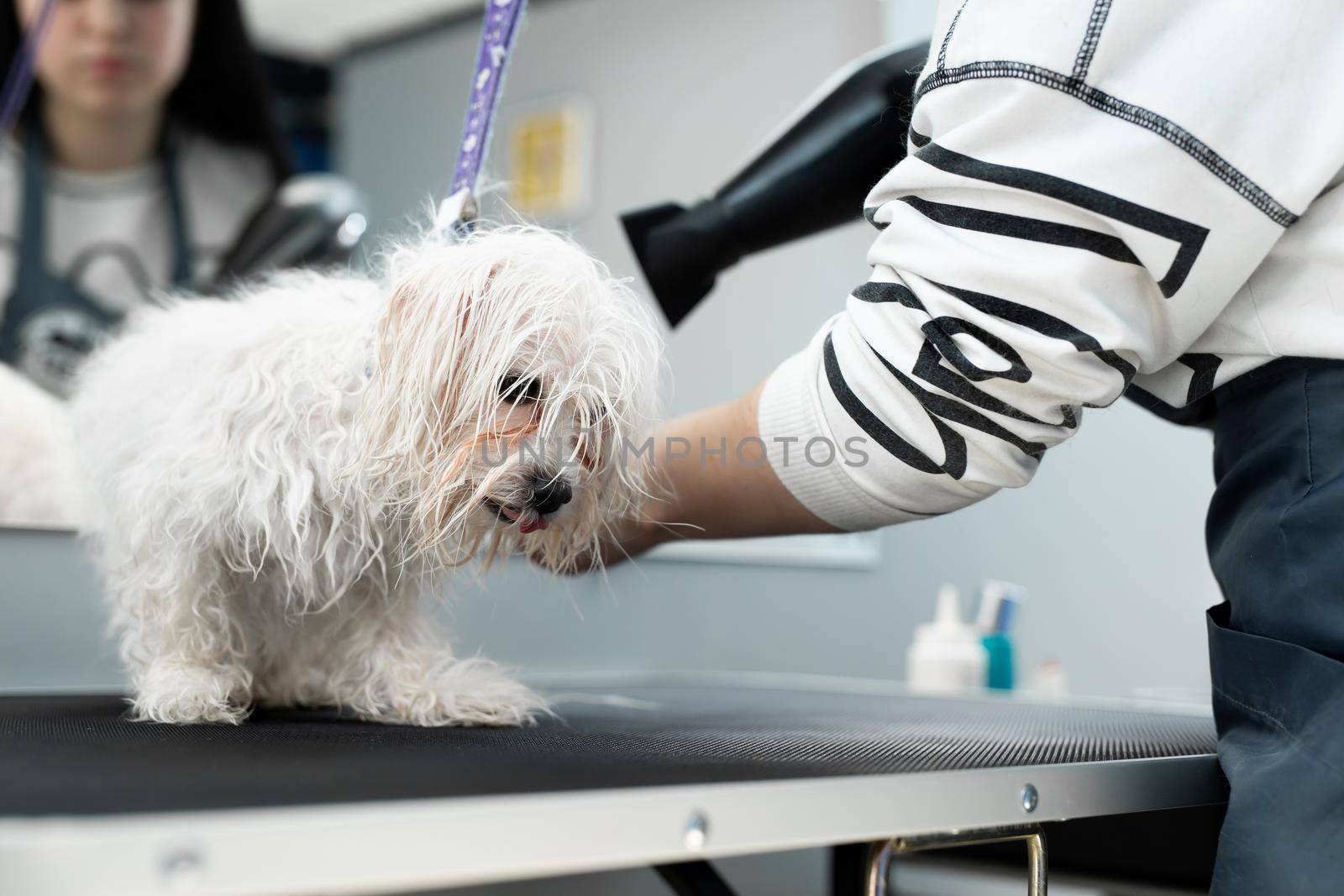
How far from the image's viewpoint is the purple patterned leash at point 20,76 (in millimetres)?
1701

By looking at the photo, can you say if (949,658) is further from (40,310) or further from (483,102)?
(40,310)

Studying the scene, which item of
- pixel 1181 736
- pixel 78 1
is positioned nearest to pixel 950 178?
pixel 1181 736

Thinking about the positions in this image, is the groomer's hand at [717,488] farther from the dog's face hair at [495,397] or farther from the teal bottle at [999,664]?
the teal bottle at [999,664]

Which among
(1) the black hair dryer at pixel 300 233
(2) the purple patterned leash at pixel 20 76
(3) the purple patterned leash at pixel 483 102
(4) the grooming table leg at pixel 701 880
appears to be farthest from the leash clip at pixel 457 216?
(2) the purple patterned leash at pixel 20 76

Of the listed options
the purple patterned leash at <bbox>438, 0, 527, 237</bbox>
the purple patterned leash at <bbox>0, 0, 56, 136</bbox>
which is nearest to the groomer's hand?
the purple patterned leash at <bbox>438, 0, 527, 237</bbox>

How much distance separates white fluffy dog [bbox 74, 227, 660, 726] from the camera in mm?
707

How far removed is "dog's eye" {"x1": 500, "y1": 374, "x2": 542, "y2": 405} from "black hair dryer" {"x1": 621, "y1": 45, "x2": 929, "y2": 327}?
217mm

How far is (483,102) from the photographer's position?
2.57ft

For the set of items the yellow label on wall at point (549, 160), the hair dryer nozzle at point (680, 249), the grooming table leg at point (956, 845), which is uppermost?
the yellow label on wall at point (549, 160)

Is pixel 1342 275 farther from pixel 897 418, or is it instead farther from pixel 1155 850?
pixel 1155 850

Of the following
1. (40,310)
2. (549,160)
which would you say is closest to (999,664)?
(40,310)

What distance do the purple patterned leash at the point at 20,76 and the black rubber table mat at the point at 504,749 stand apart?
1.17 m

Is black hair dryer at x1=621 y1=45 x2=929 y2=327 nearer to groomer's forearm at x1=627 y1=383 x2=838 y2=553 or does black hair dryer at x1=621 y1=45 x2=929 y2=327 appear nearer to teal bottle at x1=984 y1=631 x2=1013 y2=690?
groomer's forearm at x1=627 y1=383 x2=838 y2=553

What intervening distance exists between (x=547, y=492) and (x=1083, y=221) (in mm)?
342
